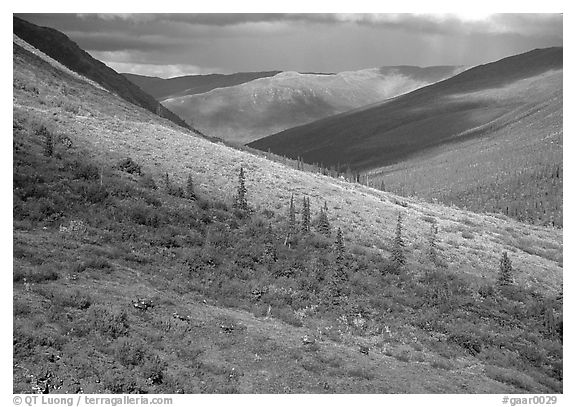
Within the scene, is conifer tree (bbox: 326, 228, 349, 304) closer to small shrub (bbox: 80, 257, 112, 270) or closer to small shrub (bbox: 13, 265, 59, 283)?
small shrub (bbox: 80, 257, 112, 270)

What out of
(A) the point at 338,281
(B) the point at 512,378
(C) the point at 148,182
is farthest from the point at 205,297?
(C) the point at 148,182

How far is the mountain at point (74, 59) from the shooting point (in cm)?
9338

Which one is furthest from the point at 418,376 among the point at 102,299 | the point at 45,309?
the point at 45,309

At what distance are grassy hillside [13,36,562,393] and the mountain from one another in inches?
2283

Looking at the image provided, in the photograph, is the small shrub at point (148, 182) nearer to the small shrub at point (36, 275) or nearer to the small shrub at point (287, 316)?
the small shrub at point (36, 275)

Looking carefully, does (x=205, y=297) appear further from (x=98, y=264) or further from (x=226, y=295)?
(x=98, y=264)

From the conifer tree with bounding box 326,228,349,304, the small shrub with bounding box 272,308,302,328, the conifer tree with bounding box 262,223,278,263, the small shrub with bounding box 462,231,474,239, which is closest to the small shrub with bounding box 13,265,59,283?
the small shrub with bounding box 272,308,302,328

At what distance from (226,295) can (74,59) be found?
9238cm

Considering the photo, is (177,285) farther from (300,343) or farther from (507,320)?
(507,320)

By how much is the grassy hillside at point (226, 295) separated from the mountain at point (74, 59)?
2283 inches

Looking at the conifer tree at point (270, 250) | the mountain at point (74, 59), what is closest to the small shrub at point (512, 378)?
the conifer tree at point (270, 250)

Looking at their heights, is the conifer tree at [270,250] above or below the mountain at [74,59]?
below

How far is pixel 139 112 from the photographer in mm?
63250

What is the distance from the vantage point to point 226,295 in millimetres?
23141
